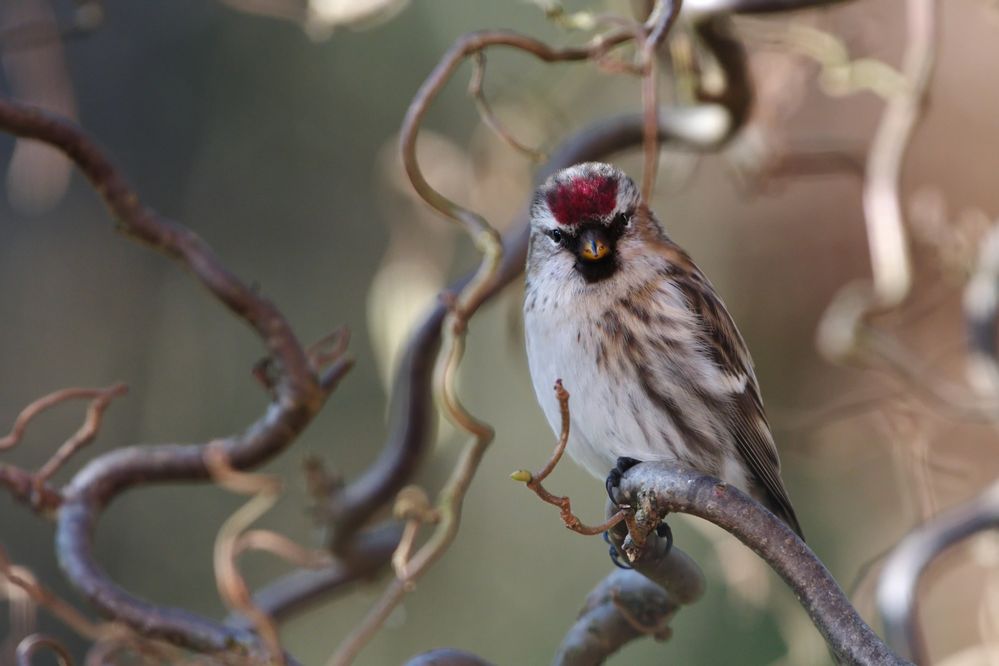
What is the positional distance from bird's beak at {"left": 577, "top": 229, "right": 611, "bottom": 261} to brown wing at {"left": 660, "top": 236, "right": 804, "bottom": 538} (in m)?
0.12

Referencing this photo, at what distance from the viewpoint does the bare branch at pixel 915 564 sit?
1865mm

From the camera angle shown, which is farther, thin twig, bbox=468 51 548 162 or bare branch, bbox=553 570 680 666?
thin twig, bbox=468 51 548 162

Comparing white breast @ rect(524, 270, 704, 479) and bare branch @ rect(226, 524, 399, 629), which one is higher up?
white breast @ rect(524, 270, 704, 479)

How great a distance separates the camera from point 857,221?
3744 mm

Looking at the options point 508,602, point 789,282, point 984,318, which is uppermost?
point 984,318

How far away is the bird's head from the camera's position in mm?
1965

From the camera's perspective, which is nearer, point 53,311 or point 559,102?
point 559,102

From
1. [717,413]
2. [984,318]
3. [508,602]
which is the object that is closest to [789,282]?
[508,602]

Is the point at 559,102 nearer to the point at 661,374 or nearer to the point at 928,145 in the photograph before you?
the point at 661,374

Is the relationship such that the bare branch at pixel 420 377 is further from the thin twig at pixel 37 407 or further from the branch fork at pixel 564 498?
the branch fork at pixel 564 498

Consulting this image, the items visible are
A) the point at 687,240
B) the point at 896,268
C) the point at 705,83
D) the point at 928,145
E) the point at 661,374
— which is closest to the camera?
the point at 661,374

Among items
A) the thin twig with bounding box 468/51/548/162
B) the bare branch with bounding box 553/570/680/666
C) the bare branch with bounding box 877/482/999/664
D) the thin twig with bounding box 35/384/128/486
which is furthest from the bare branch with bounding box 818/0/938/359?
the thin twig with bounding box 35/384/128/486

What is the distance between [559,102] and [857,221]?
1.23 m

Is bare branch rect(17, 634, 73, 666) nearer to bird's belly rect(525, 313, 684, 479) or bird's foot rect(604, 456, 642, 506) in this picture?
bird's foot rect(604, 456, 642, 506)
